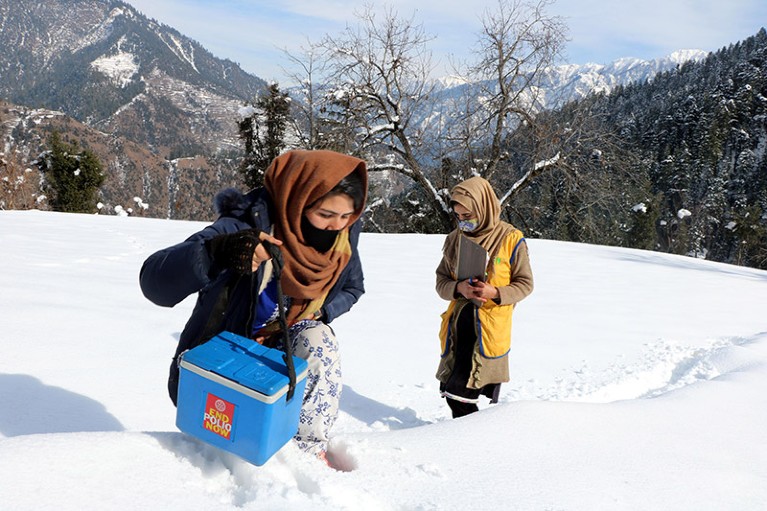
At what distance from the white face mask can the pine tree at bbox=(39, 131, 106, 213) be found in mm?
25451

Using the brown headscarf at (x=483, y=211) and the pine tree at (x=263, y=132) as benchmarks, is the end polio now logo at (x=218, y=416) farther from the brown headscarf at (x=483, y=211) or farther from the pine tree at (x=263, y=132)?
the pine tree at (x=263, y=132)

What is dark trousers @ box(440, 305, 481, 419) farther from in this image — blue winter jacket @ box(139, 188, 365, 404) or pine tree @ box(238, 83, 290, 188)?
pine tree @ box(238, 83, 290, 188)

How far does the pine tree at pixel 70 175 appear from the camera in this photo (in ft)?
77.4

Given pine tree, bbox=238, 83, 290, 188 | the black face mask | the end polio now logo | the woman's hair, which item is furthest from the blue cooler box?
pine tree, bbox=238, 83, 290, 188

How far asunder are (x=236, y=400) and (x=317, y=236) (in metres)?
0.61

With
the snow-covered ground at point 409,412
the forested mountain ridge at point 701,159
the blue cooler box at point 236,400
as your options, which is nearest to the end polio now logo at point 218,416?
the blue cooler box at point 236,400

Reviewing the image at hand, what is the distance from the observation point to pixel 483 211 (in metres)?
2.47

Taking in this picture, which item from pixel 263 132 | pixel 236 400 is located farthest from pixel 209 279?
pixel 263 132

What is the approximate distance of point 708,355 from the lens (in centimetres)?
387

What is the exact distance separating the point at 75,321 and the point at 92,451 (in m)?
2.43

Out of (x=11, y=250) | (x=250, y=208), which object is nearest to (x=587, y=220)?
(x=11, y=250)

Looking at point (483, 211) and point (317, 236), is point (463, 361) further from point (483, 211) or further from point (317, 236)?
point (317, 236)

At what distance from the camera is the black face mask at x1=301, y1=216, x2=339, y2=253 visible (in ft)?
5.41

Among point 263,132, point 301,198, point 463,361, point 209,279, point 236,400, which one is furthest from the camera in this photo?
point 263,132
